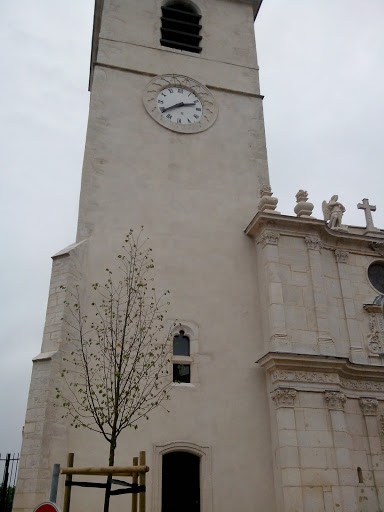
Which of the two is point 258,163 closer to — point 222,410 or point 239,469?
point 222,410

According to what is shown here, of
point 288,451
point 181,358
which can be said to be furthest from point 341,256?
point 288,451

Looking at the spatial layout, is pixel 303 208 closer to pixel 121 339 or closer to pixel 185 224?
pixel 185 224

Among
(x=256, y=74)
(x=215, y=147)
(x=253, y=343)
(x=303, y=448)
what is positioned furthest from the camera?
(x=256, y=74)

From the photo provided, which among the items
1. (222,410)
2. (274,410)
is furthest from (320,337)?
(222,410)

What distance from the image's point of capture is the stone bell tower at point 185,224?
35.2 ft

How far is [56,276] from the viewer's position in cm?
1189

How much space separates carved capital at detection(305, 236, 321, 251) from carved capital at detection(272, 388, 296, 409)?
373 centimetres

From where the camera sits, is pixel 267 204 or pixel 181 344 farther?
pixel 267 204

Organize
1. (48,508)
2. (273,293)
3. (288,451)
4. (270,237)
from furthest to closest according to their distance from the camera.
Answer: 1. (270,237)
2. (273,293)
3. (288,451)
4. (48,508)

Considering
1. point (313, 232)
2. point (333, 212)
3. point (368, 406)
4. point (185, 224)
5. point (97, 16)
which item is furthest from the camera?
point (97, 16)

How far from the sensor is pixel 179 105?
15547 millimetres

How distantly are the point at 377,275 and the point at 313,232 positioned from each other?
7.77 feet

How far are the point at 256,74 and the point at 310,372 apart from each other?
1002 centimetres

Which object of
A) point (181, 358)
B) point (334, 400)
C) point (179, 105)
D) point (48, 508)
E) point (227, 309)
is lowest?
point (48, 508)
